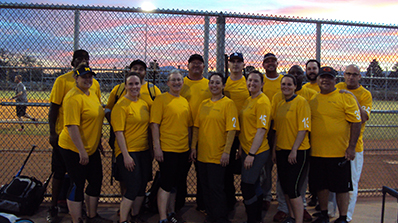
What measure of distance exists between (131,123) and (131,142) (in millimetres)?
233

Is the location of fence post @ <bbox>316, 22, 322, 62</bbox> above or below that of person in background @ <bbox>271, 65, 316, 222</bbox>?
above

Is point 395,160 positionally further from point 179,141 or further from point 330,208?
point 179,141

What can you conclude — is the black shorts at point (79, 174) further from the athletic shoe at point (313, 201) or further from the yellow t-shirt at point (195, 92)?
the athletic shoe at point (313, 201)

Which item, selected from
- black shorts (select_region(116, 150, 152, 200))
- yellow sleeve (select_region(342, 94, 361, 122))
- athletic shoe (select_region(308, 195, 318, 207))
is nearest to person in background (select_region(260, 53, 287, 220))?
athletic shoe (select_region(308, 195, 318, 207))

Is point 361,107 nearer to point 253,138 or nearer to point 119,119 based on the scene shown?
point 253,138

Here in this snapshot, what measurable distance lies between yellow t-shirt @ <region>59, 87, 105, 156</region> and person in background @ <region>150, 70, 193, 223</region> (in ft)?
2.21

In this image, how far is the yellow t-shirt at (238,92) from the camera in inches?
156

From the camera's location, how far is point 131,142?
3453mm

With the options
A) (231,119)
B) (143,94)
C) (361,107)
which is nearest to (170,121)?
(143,94)

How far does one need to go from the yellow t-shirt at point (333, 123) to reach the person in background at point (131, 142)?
221 centimetres

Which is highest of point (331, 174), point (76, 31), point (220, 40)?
point (76, 31)

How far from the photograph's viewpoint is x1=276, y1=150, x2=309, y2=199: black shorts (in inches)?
138

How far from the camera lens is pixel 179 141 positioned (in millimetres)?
3574

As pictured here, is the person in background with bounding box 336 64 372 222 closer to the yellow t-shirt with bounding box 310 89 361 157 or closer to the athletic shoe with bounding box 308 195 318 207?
the yellow t-shirt with bounding box 310 89 361 157
